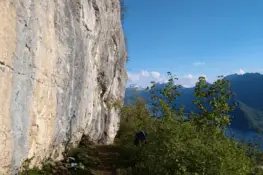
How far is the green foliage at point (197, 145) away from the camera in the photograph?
1156cm

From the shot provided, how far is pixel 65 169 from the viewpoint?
49.0 ft

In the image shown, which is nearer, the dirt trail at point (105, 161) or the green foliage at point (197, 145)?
the green foliage at point (197, 145)

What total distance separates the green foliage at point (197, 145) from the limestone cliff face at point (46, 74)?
476cm

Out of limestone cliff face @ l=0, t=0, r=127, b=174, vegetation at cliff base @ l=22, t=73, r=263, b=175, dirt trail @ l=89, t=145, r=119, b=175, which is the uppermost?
limestone cliff face @ l=0, t=0, r=127, b=174

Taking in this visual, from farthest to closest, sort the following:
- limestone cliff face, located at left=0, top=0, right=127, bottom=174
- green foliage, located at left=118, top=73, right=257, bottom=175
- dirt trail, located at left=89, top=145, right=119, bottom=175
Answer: dirt trail, located at left=89, top=145, right=119, bottom=175
green foliage, located at left=118, top=73, right=257, bottom=175
limestone cliff face, located at left=0, top=0, right=127, bottom=174

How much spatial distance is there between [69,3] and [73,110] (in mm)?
5930

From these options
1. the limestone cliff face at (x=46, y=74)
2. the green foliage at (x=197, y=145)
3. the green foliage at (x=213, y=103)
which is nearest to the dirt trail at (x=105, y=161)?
the green foliage at (x=197, y=145)

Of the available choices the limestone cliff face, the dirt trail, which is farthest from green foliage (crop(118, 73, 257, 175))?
the limestone cliff face

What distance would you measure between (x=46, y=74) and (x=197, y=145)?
707 centimetres

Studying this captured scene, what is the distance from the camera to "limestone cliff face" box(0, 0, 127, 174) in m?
8.84

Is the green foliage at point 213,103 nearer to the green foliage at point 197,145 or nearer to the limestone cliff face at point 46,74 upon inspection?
the green foliage at point 197,145

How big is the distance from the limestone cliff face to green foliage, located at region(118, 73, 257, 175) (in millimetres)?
4756

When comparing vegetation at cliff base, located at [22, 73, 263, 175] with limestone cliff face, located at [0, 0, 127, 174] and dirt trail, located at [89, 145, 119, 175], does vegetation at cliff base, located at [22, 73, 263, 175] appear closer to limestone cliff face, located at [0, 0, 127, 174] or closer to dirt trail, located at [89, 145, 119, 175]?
dirt trail, located at [89, 145, 119, 175]

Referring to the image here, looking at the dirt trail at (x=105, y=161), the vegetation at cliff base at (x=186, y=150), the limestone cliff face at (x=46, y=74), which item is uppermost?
the limestone cliff face at (x=46, y=74)
